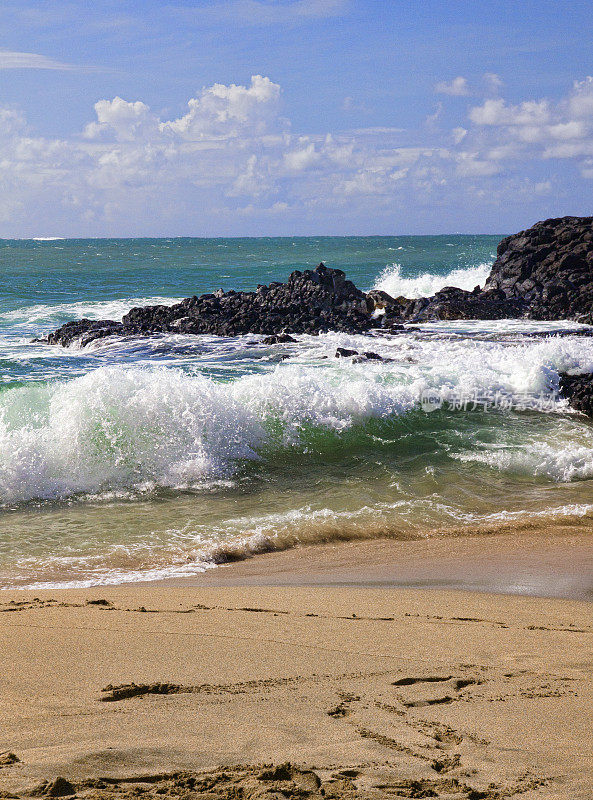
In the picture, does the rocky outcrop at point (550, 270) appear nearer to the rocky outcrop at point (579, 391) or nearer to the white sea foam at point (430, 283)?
the white sea foam at point (430, 283)

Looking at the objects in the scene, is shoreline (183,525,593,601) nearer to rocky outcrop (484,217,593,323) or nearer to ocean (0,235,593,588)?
ocean (0,235,593,588)

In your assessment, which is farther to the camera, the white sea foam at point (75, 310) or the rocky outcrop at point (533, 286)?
the white sea foam at point (75, 310)

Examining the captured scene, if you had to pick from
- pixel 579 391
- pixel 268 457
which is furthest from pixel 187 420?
pixel 579 391

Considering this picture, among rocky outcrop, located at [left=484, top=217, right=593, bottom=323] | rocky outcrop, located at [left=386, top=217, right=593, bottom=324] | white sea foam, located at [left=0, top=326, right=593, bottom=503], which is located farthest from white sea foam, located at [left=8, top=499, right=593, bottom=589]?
rocky outcrop, located at [left=484, top=217, right=593, bottom=323]

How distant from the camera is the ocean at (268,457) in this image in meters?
7.52

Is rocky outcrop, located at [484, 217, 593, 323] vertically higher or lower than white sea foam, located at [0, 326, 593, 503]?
higher

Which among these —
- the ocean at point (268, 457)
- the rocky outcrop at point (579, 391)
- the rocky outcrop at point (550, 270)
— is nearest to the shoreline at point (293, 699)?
the ocean at point (268, 457)

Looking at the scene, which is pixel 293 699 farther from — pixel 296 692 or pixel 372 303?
pixel 372 303

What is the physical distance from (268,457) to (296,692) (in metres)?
7.09

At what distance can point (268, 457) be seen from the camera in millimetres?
10484

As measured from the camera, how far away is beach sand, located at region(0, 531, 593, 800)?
2564 millimetres

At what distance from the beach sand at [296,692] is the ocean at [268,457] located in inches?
63.2

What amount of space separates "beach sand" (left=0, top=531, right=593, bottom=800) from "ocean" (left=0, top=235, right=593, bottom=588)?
1.61 m

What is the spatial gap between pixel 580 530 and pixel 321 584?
3.28m
